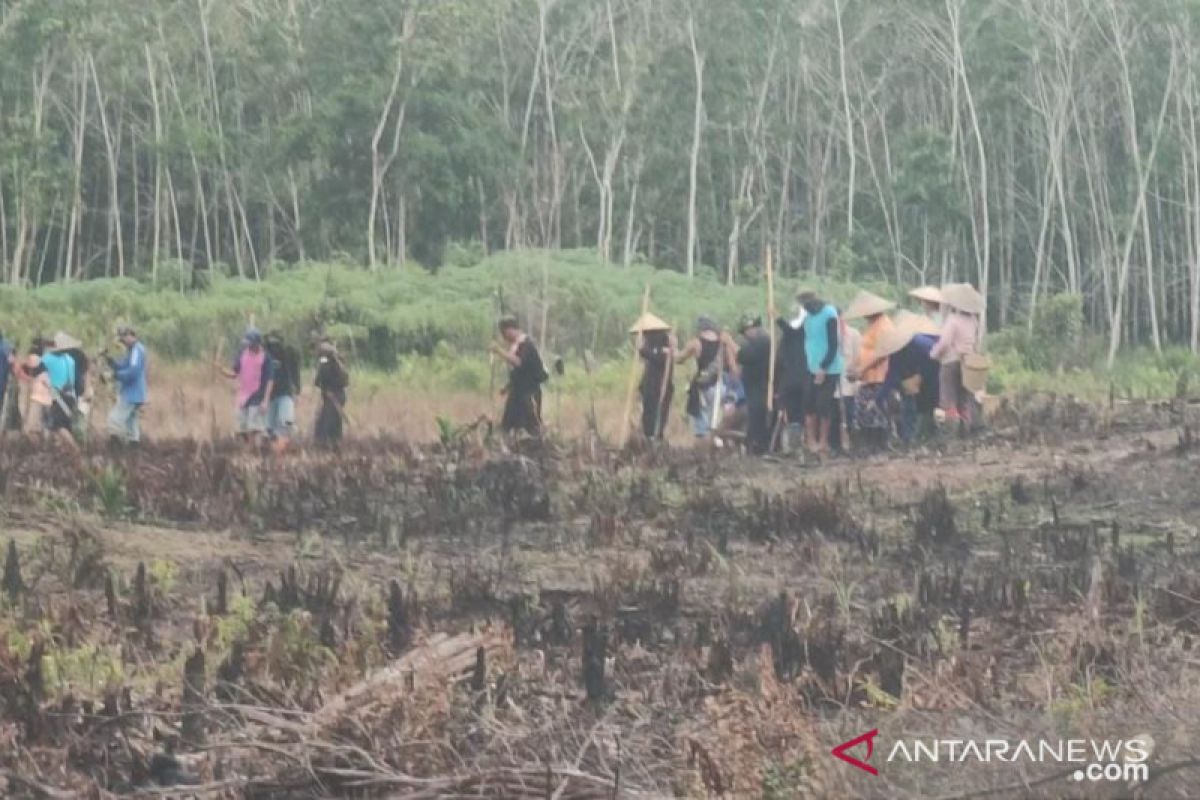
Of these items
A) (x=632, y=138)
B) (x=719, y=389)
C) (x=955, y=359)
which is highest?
(x=632, y=138)

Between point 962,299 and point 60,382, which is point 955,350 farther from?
point 60,382

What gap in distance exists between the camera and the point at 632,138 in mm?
35000

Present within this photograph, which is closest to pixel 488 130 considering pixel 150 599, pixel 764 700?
pixel 150 599

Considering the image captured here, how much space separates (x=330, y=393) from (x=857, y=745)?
9.52 metres

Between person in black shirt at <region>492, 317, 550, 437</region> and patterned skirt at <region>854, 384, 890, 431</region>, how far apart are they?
68.4 inches

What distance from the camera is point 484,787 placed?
476cm

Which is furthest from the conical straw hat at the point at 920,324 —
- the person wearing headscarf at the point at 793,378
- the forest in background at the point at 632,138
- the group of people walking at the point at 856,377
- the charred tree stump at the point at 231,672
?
the forest in background at the point at 632,138

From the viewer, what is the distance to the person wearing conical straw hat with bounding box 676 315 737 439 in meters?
13.8

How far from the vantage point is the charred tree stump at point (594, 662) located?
249 inches

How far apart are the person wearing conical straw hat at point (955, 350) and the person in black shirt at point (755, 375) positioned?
0.93 metres

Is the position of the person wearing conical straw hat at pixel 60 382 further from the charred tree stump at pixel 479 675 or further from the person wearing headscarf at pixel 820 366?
the charred tree stump at pixel 479 675

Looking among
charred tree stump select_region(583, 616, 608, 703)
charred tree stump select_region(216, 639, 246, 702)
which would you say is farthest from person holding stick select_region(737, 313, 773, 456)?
charred tree stump select_region(216, 639, 246, 702)

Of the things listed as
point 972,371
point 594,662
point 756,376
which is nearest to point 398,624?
point 594,662

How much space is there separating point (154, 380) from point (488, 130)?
14.2m
